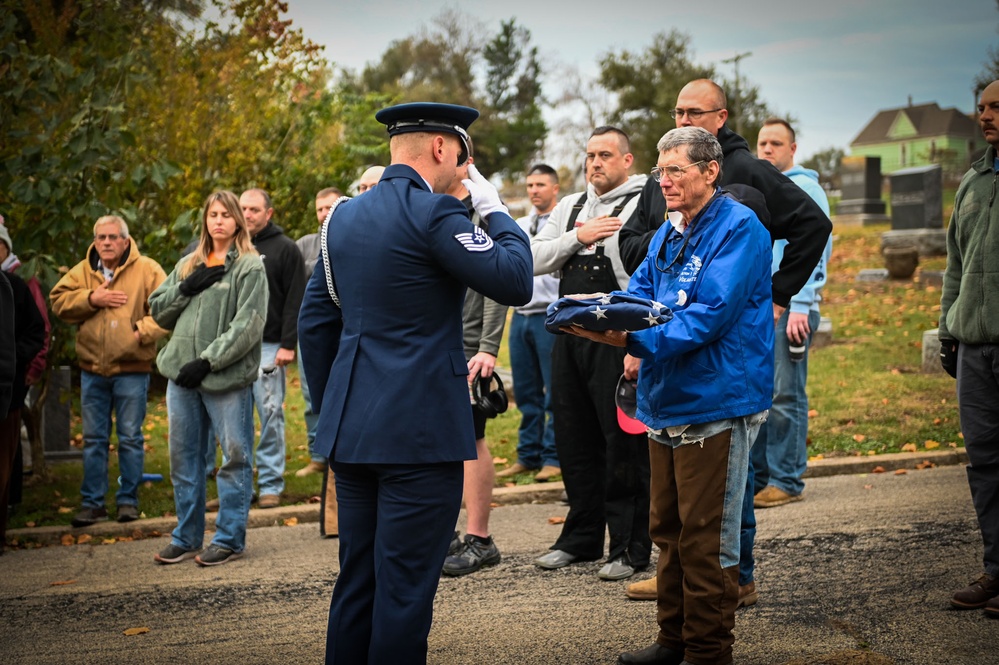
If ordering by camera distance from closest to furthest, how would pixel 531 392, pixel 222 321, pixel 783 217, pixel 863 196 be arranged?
pixel 783 217
pixel 222 321
pixel 531 392
pixel 863 196

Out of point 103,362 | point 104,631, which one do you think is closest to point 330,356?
point 104,631

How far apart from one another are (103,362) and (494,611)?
3.86m

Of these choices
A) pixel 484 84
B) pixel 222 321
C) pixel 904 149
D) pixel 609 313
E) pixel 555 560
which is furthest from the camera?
pixel 904 149

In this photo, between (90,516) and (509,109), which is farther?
(509,109)

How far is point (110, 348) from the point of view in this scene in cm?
740

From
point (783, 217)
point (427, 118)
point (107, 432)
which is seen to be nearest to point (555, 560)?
point (783, 217)

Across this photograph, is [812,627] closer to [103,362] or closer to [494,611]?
[494,611]

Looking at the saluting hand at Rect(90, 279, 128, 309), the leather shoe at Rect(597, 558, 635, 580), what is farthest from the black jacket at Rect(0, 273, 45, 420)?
the leather shoe at Rect(597, 558, 635, 580)

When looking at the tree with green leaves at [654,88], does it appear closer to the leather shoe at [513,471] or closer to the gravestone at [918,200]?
the gravestone at [918,200]

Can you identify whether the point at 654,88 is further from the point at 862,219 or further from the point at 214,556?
the point at 214,556

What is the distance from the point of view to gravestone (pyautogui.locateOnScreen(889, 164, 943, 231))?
75.6 ft

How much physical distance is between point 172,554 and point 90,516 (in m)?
1.29

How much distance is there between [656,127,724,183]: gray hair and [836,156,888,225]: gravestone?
27.5 metres

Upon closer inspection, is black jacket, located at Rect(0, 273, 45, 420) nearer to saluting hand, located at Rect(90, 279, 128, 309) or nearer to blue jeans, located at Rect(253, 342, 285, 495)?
saluting hand, located at Rect(90, 279, 128, 309)
